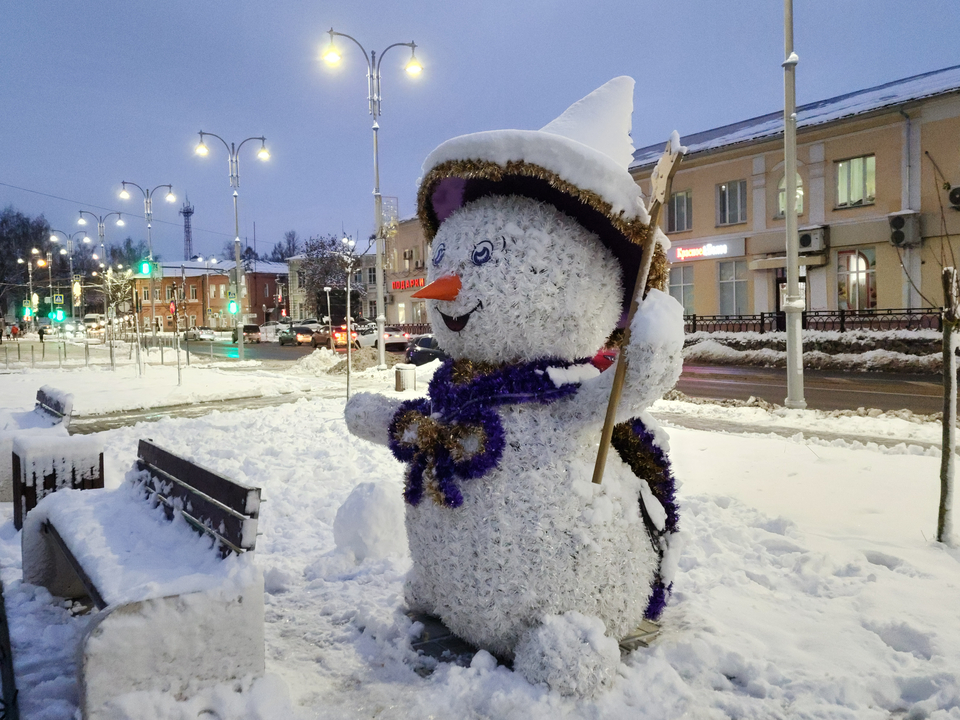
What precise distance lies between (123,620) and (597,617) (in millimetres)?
1769

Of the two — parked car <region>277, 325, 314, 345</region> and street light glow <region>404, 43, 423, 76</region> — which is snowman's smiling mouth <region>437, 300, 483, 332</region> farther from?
parked car <region>277, 325, 314, 345</region>

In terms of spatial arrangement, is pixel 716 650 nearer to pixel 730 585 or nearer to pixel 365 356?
pixel 730 585

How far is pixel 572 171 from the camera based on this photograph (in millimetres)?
2936

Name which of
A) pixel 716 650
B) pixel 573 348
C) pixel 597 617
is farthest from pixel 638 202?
pixel 716 650

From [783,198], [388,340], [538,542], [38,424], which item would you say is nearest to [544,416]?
[538,542]

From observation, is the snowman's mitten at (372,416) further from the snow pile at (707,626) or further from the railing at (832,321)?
the railing at (832,321)

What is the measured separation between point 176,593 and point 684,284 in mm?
27830

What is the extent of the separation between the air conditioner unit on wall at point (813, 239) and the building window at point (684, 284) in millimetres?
4878

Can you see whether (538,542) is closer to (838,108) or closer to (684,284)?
(838,108)

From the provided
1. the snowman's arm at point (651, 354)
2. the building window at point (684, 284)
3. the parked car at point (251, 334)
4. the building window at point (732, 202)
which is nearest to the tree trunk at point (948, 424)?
the snowman's arm at point (651, 354)

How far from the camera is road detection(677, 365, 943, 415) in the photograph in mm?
11828

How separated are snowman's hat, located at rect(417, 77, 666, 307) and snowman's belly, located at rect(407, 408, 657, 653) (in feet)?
2.79

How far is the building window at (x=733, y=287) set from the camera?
2645 cm

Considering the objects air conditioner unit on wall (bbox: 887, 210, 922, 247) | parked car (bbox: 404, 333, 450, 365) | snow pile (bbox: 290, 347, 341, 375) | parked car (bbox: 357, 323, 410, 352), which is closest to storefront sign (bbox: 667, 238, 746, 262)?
air conditioner unit on wall (bbox: 887, 210, 922, 247)
